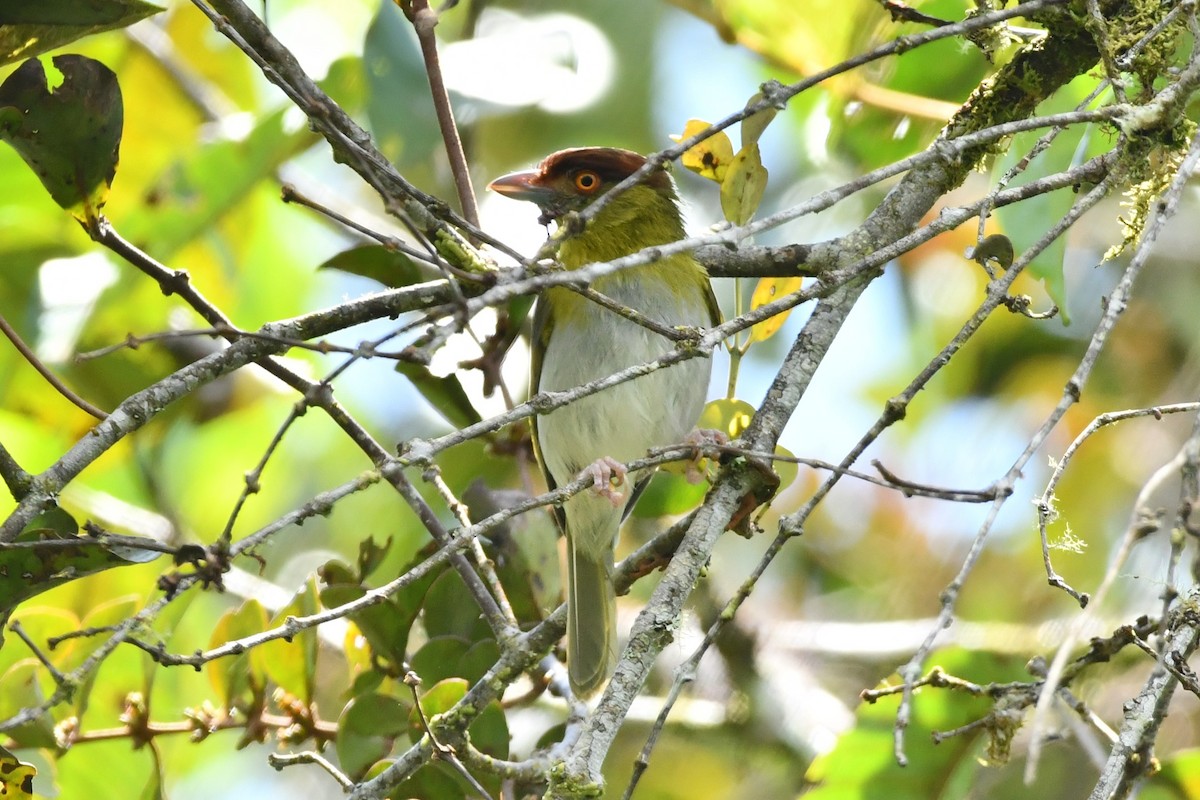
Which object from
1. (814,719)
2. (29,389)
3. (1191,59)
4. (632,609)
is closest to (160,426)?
(29,389)

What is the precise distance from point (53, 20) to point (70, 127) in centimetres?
23

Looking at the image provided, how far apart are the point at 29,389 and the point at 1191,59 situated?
13.0 ft

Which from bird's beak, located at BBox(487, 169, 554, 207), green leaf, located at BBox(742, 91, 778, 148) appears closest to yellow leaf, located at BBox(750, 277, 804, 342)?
green leaf, located at BBox(742, 91, 778, 148)

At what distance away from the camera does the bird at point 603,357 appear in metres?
4.31

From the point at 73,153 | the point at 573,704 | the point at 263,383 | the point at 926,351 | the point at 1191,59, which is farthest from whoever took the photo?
the point at 926,351

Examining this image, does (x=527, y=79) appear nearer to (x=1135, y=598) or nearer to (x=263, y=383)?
(x=263, y=383)

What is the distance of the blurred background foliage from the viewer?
140 inches

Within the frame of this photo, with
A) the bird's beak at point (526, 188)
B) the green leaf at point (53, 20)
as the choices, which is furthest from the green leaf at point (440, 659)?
the bird's beak at point (526, 188)

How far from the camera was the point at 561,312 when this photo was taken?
14.8 ft

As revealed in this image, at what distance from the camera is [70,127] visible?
2.70 metres

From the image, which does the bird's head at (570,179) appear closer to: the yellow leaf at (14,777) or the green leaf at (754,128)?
the green leaf at (754,128)

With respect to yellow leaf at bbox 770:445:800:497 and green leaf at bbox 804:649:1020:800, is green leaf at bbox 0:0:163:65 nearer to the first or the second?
yellow leaf at bbox 770:445:800:497

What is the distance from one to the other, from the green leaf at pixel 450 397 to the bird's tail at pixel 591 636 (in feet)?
1.80

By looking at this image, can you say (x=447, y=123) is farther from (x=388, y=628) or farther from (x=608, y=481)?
(x=388, y=628)
